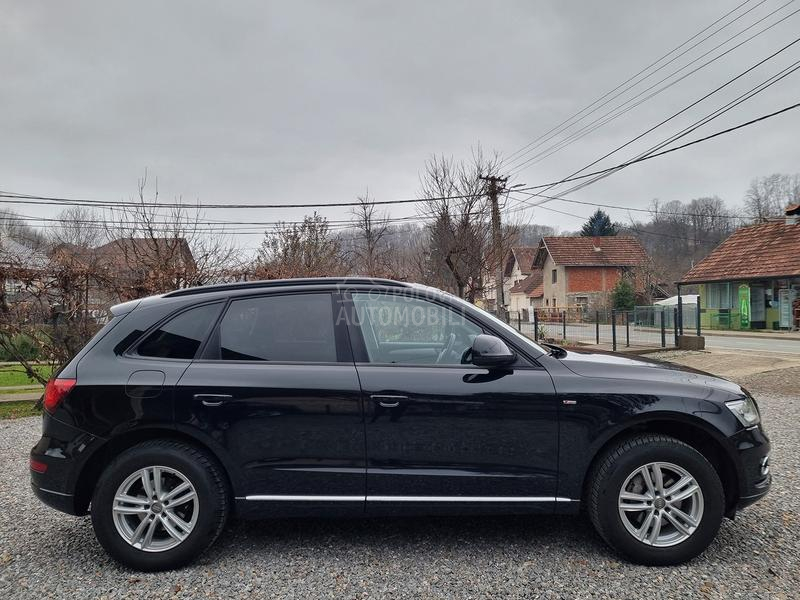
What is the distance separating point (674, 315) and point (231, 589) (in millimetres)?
15080

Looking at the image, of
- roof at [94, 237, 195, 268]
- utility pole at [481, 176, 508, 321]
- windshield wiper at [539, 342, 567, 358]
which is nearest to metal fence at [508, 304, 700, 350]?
utility pole at [481, 176, 508, 321]

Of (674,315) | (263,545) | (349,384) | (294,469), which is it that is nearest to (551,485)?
(349,384)

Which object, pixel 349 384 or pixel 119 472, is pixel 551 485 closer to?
pixel 349 384

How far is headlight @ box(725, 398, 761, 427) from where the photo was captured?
273 cm

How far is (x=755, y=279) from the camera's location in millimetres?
23938

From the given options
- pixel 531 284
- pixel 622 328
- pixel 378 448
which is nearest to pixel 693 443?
pixel 378 448

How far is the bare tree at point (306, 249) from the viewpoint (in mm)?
14633

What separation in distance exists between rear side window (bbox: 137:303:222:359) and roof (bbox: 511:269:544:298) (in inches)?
1827

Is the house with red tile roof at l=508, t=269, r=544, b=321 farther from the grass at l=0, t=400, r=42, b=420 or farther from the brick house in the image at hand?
the grass at l=0, t=400, r=42, b=420

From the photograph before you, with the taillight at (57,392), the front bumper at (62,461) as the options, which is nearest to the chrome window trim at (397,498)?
the front bumper at (62,461)

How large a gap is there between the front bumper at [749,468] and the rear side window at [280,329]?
2421 mm

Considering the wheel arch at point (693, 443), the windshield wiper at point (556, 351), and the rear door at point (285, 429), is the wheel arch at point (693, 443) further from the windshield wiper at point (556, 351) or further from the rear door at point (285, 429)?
the rear door at point (285, 429)

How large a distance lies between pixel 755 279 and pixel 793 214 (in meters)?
3.70

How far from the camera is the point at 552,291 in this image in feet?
139
